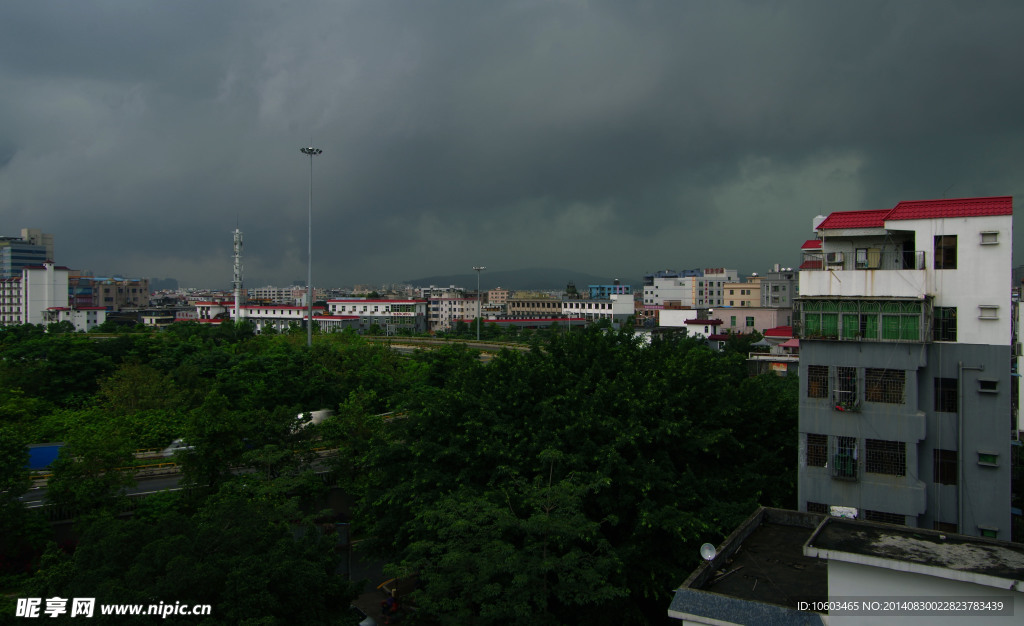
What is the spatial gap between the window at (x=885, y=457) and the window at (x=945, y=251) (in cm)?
362

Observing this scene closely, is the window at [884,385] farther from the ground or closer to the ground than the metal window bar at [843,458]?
farther from the ground

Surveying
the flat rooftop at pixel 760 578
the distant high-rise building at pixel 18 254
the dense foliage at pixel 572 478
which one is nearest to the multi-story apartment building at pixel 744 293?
the dense foliage at pixel 572 478

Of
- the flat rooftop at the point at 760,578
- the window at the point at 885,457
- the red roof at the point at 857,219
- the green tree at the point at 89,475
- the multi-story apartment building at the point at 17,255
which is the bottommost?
the green tree at the point at 89,475

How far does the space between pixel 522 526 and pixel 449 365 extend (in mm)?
21757

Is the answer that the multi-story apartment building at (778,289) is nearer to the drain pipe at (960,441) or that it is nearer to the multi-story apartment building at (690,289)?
the multi-story apartment building at (690,289)

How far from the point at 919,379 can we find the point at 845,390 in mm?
1353

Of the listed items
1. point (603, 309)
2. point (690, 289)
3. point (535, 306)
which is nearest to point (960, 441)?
point (603, 309)

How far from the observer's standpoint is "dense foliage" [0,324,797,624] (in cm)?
1018

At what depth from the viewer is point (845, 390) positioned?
42.0 feet

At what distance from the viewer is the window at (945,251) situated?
12.4m

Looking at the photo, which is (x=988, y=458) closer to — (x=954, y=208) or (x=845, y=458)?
(x=845, y=458)

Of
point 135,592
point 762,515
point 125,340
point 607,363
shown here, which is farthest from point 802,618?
point 125,340

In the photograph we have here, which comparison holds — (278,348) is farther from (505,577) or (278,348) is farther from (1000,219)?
(1000,219)

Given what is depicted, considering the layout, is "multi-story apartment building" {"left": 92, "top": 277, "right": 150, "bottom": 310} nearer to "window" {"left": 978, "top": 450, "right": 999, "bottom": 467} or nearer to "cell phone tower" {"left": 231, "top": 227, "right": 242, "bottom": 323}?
"cell phone tower" {"left": 231, "top": 227, "right": 242, "bottom": 323}
